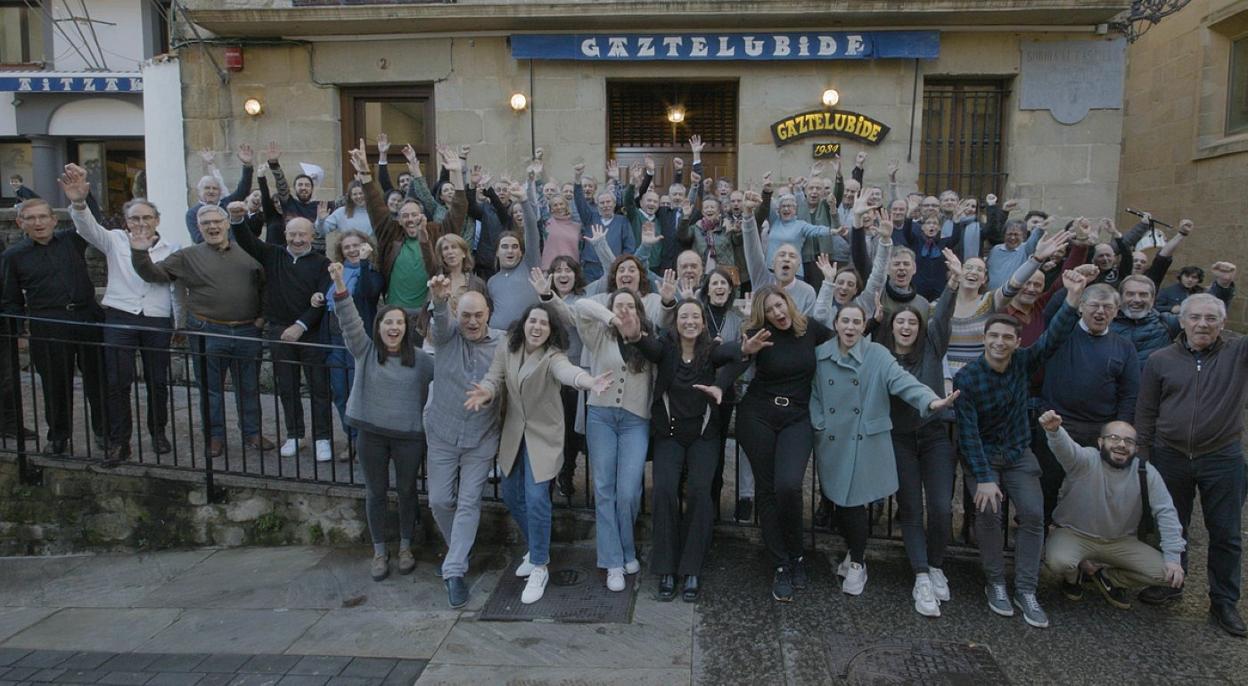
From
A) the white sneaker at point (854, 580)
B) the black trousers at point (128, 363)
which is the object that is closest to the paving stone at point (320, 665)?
the black trousers at point (128, 363)

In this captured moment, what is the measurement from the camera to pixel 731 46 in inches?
400

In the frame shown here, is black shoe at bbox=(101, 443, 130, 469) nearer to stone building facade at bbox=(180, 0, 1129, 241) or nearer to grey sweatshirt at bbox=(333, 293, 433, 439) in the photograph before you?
grey sweatshirt at bbox=(333, 293, 433, 439)

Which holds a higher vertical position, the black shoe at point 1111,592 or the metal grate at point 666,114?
the metal grate at point 666,114

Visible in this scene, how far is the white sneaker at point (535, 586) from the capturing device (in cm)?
473

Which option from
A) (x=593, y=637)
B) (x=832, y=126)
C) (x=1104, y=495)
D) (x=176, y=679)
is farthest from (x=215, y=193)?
(x=1104, y=495)

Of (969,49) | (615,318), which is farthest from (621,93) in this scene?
(615,318)

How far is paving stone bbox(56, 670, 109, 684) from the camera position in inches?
165

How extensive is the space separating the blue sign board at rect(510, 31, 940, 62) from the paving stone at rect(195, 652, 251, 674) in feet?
26.9

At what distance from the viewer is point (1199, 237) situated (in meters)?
12.2

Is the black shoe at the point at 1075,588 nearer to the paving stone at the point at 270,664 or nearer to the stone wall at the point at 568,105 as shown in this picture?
the paving stone at the point at 270,664

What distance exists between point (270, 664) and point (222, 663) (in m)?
0.29

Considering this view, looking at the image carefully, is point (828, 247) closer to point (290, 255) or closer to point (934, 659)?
point (934, 659)

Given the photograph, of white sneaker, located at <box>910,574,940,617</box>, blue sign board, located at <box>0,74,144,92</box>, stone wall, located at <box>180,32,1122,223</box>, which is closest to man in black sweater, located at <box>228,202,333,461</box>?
white sneaker, located at <box>910,574,940,617</box>

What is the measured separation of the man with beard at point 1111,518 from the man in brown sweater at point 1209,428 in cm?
22
